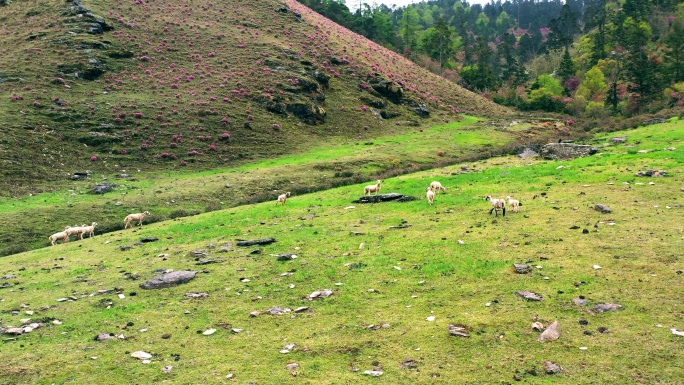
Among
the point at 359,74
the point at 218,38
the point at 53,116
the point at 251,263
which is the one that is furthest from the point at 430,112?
the point at 251,263

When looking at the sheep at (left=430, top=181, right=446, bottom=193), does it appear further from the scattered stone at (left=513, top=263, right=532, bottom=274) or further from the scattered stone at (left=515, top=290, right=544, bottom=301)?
the scattered stone at (left=515, top=290, right=544, bottom=301)

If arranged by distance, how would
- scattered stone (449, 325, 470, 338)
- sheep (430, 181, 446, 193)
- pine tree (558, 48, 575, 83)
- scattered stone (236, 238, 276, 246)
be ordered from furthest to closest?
pine tree (558, 48, 575, 83), sheep (430, 181, 446, 193), scattered stone (236, 238, 276, 246), scattered stone (449, 325, 470, 338)

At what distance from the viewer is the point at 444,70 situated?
424 ft

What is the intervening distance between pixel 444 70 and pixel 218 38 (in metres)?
64.7

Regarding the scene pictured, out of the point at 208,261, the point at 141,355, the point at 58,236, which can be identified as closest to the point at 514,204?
the point at 208,261

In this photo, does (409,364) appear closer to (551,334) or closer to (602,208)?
(551,334)

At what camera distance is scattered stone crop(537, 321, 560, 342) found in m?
11.4

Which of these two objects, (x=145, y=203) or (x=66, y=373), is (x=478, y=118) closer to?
(x=145, y=203)

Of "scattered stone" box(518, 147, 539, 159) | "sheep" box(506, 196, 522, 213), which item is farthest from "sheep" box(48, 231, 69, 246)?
"scattered stone" box(518, 147, 539, 159)

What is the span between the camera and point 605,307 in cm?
1259

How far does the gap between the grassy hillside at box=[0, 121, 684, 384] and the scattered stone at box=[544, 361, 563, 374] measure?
12 centimetres

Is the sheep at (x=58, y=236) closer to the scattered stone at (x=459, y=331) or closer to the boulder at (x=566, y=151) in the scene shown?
the scattered stone at (x=459, y=331)

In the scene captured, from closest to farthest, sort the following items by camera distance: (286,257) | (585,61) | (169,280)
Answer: (169,280) → (286,257) → (585,61)

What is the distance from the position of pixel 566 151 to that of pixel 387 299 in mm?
30944
